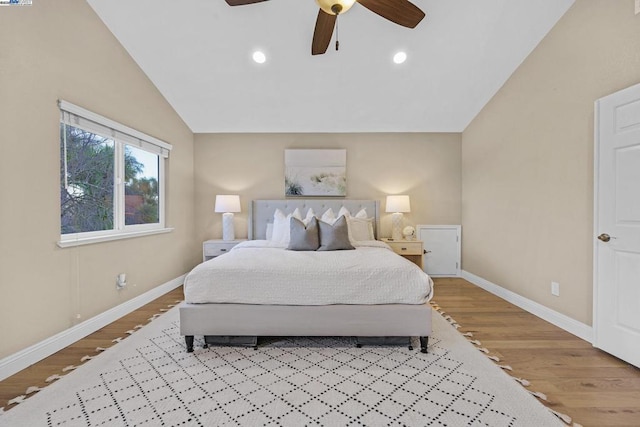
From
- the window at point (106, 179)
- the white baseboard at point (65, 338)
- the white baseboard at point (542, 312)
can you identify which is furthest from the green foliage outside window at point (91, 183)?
the white baseboard at point (542, 312)

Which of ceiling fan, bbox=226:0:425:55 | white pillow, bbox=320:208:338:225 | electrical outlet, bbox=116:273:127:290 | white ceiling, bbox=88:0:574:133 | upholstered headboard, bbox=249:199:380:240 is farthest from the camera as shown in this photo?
upholstered headboard, bbox=249:199:380:240

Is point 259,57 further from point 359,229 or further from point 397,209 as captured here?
point 397,209

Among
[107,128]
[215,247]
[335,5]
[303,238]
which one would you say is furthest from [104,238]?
[335,5]

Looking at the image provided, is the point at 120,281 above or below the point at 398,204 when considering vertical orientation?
below

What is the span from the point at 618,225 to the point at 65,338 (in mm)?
4449

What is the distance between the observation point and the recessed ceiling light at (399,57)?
329cm

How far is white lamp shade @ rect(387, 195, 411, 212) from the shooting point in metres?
4.34

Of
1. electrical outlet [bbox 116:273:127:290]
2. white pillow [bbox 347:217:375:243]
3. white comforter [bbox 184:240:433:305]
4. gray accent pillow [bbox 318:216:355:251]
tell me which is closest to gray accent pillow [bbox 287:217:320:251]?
gray accent pillow [bbox 318:216:355:251]

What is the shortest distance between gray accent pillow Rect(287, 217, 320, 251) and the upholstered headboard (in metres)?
1.19

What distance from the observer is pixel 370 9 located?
199 centimetres

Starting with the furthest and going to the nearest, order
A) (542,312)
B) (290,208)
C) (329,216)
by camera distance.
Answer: (290,208) → (329,216) → (542,312)

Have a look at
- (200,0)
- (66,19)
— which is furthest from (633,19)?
(66,19)

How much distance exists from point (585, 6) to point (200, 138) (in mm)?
4797

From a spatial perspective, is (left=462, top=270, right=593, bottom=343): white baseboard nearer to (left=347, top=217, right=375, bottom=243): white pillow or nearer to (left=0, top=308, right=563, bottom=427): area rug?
(left=0, top=308, right=563, bottom=427): area rug
